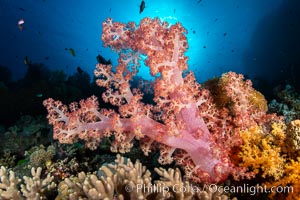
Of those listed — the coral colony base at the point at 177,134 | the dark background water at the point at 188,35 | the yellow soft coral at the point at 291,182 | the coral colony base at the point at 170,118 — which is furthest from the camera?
the dark background water at the point at 188,35

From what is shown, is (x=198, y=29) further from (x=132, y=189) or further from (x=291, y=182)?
(x=132, y=189)

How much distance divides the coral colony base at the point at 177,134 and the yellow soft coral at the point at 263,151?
11mm

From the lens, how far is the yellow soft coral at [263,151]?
2793 mm

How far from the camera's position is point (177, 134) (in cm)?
302

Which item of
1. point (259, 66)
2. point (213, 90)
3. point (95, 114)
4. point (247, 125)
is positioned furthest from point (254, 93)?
point (259, 66)

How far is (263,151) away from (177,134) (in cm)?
108

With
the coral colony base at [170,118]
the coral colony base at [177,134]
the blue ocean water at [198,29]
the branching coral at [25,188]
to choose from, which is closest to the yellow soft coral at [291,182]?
the coral colony base at [177,134]

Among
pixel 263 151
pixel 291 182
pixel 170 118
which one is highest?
pixel 170 118

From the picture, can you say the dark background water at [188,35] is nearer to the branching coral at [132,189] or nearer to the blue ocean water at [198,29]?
the blue ocean water at [198,29]

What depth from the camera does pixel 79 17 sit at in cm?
4878

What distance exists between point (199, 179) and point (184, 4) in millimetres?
35709

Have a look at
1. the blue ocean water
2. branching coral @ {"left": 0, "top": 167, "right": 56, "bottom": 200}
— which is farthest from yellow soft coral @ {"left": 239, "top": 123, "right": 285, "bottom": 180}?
the blue ocean water

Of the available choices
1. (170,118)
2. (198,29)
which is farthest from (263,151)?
(198,29)

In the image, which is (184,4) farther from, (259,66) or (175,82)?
(175,82)
